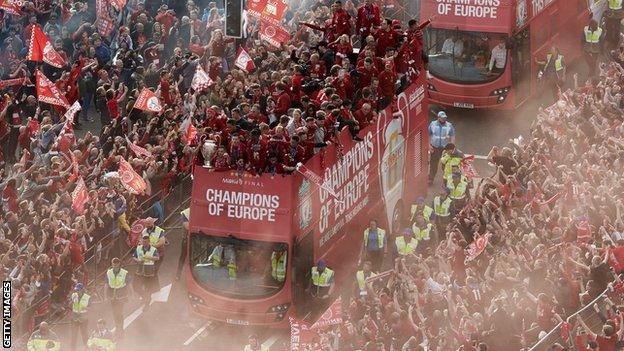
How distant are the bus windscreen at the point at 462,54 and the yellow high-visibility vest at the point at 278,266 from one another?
31.7ft

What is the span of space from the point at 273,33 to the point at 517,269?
419 inches

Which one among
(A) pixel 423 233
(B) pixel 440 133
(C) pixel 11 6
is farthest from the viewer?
(C) pixel 11 6

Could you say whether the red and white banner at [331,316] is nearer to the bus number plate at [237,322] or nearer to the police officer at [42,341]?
the bus number plate at [237,322]

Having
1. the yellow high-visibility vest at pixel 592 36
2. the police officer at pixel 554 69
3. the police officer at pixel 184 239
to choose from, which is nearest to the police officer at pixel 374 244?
the police officer at pixel 184 239

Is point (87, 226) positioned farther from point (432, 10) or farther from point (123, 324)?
point (432, 10)

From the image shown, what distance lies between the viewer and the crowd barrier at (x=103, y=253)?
39000mm

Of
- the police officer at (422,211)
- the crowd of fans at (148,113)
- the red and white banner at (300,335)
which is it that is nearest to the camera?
the red and white banner at (300,335)

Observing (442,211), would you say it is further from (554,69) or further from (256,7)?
(554,69)

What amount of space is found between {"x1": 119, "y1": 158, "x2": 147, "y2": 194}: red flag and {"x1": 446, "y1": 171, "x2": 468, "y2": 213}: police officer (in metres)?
5.65

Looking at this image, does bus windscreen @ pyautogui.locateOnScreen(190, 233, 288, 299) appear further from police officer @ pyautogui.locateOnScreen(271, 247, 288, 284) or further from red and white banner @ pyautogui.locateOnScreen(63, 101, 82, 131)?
red and white banner @ pyautogui.locateOnScreen(63, 101, 82, 131)

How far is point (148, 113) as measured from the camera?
4541 cm

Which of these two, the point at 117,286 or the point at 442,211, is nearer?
the point at 117,286

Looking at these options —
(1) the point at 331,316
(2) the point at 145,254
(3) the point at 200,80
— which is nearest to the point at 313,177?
(1) the point at 331,316

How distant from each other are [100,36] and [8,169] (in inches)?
199
